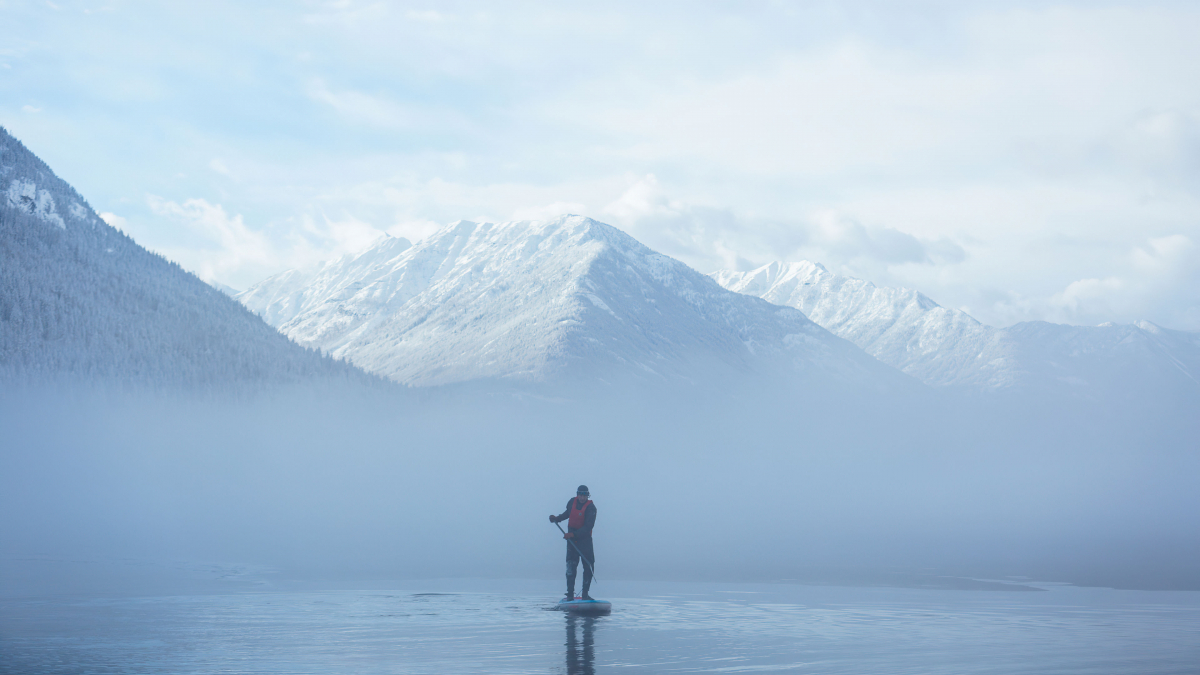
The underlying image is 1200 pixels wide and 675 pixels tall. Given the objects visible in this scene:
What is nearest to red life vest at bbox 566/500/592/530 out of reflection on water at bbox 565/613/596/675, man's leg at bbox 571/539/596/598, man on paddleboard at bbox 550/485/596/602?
man on paddleboard at bbox 550/485/596/602

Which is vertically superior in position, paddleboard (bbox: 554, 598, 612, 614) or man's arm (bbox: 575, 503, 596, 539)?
man's arm (bbox: 575, 503, 596, 539)

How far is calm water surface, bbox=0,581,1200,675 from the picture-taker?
2228 centimetres

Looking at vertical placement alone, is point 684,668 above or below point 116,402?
below

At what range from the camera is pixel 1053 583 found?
55312 mm

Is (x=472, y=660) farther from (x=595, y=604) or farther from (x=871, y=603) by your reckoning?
(x=871, y=603)

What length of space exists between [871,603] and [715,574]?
55.4 feet

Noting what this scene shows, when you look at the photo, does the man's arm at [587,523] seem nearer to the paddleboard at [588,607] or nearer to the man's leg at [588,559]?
the man's leg at [588,559]

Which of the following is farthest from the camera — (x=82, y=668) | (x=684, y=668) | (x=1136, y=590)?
(x=1136, y=590)

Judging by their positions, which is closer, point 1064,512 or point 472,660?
point 472,660

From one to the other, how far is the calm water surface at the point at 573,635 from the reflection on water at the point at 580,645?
0.23 feet

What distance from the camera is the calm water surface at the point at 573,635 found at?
22.3 meters

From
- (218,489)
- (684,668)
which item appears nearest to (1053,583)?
(684,668)

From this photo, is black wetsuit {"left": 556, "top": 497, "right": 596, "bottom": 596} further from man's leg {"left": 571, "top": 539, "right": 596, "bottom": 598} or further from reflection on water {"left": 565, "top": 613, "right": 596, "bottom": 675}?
reflection on water {"left": 565, "top": 613, "right": 596, "bottom": 675}

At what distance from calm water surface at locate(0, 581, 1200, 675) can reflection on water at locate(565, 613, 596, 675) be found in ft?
0.23
